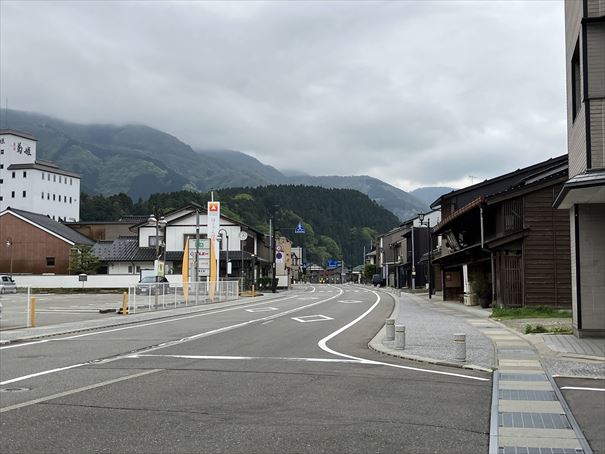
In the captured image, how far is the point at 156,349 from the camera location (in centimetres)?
1631

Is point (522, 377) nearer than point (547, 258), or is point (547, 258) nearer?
point (522, 377)

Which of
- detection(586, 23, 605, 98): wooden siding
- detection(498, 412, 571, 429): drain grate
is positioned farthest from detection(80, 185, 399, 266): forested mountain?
detection(498, 412, 571, 429): drain grate

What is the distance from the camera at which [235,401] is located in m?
9.28

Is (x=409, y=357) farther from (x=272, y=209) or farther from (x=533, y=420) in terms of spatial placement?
(x=272, y=209)

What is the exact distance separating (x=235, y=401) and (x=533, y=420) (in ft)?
13.2

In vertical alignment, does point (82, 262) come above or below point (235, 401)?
above

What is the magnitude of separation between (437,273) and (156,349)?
179 ft

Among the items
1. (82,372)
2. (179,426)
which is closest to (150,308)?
(82,372)

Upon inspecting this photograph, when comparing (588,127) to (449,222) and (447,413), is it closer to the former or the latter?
(447,413)

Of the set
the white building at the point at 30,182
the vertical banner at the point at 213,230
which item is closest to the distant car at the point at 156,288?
the vertical banner at the point at 213,230

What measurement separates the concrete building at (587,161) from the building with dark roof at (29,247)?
69040 mm

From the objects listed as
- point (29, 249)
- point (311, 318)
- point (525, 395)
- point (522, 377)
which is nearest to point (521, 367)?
point (522, 377)

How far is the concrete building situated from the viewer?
615 inches

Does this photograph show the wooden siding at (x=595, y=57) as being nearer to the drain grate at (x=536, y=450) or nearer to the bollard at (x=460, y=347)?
the bollard at (x=460, y=347)
